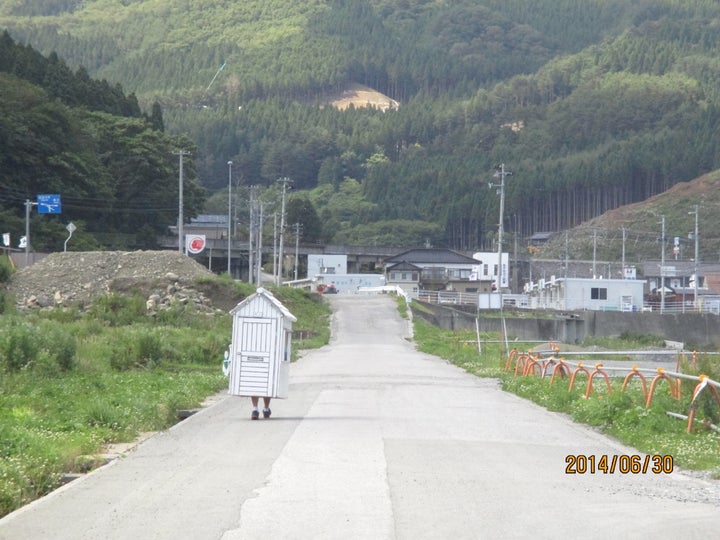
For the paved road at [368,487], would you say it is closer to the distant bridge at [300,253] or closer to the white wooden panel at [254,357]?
the white wooden panel at [254,357]

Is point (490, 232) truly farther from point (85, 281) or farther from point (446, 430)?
point (446, 430)

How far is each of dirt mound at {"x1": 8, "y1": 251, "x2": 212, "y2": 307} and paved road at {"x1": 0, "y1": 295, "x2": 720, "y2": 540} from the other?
3585 centimetres

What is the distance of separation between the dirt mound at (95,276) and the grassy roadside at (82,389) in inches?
304

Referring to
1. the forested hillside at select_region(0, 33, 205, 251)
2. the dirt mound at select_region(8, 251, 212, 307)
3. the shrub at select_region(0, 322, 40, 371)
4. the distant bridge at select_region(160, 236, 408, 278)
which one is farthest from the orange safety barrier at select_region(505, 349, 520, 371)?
the distant bridge at select_region(160, 236, 408, 278)

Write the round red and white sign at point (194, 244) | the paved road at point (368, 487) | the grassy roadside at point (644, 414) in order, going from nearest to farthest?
the paved road at point (368, 487)
the grassy roadside at point (644, 414)
the round red and white sign at point (194, 244)

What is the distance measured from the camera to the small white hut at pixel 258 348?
1572 centimetres

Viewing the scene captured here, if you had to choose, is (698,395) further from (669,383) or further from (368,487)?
(368,487)

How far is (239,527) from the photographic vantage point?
8.18 metres

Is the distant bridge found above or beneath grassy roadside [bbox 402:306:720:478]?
above

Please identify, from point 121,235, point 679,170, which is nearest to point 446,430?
point 121,235

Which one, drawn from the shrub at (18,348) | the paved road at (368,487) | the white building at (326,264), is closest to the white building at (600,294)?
the white building at (326,264)

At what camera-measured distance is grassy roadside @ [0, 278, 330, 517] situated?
11133mm

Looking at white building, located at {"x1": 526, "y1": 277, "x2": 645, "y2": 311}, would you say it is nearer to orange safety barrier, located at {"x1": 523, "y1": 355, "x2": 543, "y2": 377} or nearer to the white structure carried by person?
orange safety barrier, located at {"x1": 523, "y1": 355, "x2": 543, "y2": 377}

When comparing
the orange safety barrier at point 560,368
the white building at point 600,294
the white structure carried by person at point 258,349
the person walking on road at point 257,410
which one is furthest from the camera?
the white building at point 600,294
